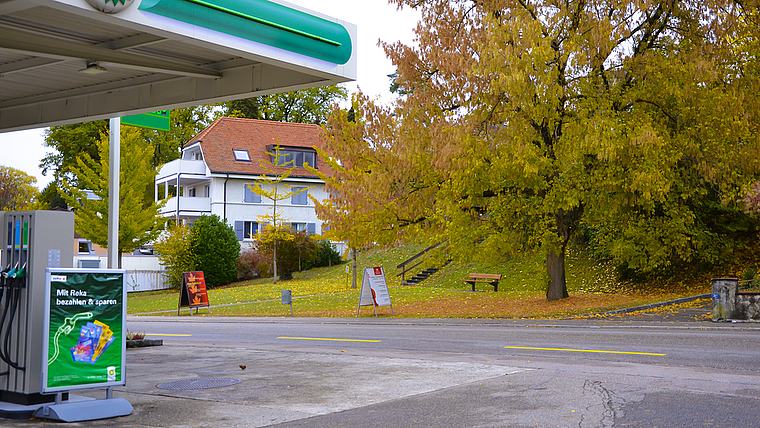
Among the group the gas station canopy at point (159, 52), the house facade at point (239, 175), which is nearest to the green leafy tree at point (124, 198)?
the house facade at point (239, 175)

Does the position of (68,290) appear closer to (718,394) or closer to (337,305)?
(718,394)

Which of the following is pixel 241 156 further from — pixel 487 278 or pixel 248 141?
pixel 487 278

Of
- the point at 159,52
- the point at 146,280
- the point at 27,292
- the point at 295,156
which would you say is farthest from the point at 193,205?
the point at 27,292

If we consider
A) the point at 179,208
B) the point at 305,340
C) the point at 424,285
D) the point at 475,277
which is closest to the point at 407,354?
the point at 305,340

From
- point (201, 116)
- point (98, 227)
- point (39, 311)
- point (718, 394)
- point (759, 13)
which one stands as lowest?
point (718, 394)

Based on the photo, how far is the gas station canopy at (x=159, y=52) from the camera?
863cm

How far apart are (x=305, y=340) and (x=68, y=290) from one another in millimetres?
9712

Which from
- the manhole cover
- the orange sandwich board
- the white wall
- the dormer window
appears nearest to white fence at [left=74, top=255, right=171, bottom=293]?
the white wall

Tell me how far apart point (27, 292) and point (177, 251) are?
115ft

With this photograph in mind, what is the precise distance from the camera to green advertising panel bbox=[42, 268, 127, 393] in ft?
24.1

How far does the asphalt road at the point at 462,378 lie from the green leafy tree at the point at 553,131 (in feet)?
17.8

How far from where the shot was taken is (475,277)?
3353 cm

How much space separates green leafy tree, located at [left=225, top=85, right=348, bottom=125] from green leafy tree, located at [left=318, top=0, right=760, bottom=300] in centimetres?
4581

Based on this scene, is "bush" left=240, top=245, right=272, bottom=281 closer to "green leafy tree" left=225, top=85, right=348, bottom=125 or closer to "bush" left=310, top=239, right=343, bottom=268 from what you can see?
"bush" left=310, top=239, right=343, bottom=268
